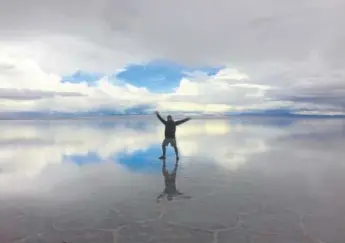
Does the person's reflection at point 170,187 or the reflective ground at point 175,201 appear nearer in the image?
the reflective ground at point 175,201

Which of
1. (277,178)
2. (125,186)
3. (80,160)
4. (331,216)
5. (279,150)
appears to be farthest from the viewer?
(279,150)

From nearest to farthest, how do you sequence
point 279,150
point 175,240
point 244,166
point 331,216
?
point 175,240 < point 331,216 < point 244,166 < point 279,150

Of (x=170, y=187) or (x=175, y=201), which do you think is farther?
(x=170, y=187)

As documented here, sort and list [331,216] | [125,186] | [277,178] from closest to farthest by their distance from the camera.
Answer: [331,216]
[125,186]
[277,178]

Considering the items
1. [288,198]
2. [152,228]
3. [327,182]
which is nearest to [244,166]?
[327,182]

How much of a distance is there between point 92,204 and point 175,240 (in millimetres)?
2579

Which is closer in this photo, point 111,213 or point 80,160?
point 111,213

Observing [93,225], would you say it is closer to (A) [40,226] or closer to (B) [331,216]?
(A) [40,226]

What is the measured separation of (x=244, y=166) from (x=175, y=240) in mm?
6910

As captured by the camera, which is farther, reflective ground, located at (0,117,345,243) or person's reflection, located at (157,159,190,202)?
person's reflection, located at (157,159,190,202)

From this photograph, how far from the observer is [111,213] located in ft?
23.0

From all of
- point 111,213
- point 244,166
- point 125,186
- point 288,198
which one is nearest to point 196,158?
point 244,166

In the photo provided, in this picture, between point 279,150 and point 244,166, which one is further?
point 279,150

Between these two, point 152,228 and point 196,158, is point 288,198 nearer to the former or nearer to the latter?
point 152,228
